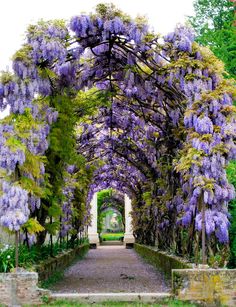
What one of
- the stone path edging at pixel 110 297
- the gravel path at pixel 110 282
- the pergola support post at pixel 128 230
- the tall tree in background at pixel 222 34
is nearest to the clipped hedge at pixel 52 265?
the gravel path at pixel 110 282

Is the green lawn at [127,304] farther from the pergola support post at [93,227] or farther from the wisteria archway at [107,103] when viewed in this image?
the pergola support post at [93,227]

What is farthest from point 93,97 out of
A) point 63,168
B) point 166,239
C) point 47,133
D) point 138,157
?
point 138,157

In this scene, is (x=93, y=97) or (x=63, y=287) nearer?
(x=63, y=287)

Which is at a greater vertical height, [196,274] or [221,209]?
[221,209]

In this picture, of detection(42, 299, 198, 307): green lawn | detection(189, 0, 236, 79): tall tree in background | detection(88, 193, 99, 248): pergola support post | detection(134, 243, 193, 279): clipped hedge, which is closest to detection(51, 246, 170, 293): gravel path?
detection(134, 243, 193, 279): clipped hedge

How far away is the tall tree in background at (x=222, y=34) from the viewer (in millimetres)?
10938

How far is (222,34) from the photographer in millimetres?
16328

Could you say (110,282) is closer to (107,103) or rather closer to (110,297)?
(110,297)

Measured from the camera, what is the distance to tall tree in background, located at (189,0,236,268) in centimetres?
1094

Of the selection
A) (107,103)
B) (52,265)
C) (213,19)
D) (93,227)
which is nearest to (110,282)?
(52,265)

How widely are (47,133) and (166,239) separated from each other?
6.15m

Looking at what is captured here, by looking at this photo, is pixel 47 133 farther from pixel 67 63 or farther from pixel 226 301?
pixel 226 301

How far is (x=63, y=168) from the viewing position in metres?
11.8

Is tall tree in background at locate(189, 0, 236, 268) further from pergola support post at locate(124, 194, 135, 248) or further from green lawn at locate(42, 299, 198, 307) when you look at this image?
pergola support post at locate(124, 194, 135, 248)
